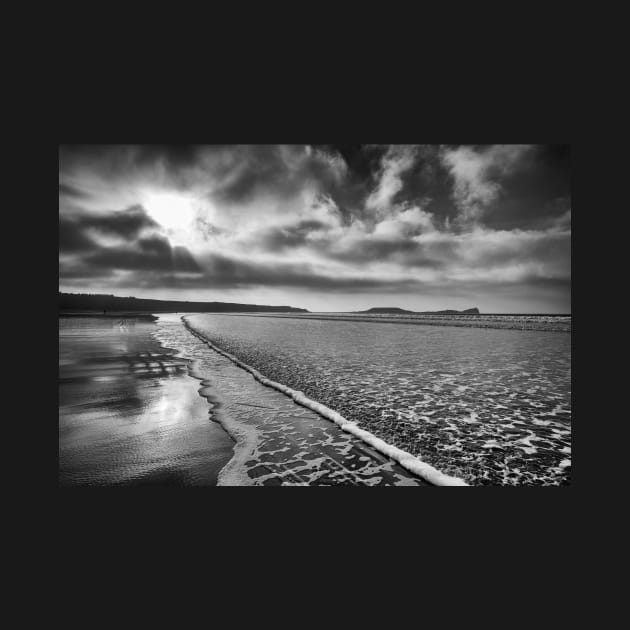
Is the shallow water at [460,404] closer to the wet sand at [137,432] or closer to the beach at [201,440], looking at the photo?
the beach at [201,440]

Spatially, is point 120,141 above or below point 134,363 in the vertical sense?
above

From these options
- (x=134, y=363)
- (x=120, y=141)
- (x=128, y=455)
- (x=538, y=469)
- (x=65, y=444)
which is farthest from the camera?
(x=134, y=363)

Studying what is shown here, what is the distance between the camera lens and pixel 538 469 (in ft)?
12.4

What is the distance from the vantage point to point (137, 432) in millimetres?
4801

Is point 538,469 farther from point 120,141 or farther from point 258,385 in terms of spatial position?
point 120,141

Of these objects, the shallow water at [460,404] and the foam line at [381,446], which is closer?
the foam line at [381,446]

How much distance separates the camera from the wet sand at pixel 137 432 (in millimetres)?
3707

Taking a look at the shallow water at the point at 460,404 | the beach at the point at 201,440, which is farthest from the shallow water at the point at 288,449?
the shallow water at the point at 460,404

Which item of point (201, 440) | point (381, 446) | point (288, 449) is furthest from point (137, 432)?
point (381, 446)

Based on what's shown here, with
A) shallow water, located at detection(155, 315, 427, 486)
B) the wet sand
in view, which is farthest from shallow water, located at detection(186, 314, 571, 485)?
the wet sand

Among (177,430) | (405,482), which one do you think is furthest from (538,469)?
(177,430)

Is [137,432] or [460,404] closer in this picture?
[137,432]

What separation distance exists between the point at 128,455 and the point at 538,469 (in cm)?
586

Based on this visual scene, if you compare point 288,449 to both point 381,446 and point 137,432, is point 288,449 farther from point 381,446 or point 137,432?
point 137,432
